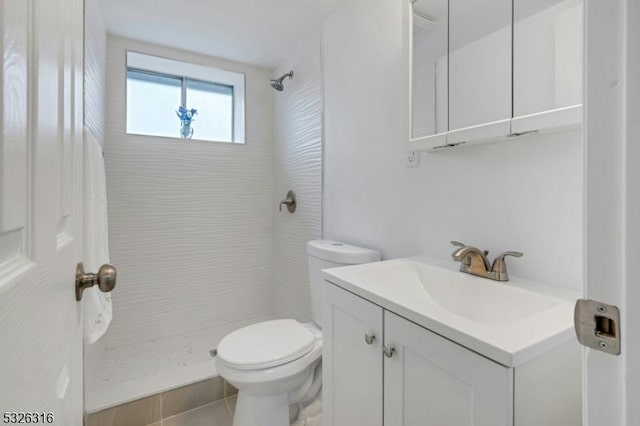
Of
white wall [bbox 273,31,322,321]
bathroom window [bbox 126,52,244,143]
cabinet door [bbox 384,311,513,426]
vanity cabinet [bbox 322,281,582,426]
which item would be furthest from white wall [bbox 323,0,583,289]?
bathroom window [bbox 126,52,244,143]

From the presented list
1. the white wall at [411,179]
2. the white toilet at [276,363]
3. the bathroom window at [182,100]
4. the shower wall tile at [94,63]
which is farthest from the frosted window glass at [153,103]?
the white toilet at [276,363]

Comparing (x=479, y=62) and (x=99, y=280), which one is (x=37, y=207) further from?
(x=479, y=62)

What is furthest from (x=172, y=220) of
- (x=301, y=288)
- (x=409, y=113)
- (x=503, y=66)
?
(x=503, y=66)

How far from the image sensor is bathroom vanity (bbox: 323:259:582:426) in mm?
594

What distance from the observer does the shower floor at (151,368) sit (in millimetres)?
1599

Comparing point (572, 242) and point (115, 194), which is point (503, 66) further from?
point (115, 194)

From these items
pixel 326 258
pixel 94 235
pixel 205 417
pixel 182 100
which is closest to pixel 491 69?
pixel 326 258

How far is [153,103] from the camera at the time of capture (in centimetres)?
231

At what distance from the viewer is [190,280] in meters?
2.32

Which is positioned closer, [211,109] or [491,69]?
[491,69]

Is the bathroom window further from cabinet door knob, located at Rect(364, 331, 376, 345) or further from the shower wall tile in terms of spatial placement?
cabinet door knob, located at Rect(364, 331, 376, 345)

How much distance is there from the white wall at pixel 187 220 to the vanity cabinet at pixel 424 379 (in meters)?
1.56

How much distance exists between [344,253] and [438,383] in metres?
0.79

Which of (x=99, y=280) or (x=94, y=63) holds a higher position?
(x=94, y=63)
